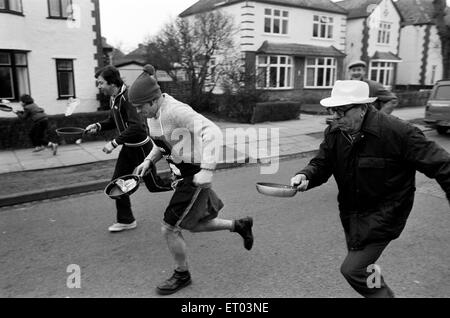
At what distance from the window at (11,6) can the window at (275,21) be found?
14604 millimetres

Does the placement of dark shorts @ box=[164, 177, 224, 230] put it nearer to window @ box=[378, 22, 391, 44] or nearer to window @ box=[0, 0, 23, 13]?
window @ box=[0, 0, 23, 13]

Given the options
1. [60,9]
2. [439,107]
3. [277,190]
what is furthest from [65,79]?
[277,190]

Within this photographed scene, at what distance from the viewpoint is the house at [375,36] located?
102 ft

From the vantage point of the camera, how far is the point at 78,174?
25.2 feet

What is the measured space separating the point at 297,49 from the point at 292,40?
94 cm

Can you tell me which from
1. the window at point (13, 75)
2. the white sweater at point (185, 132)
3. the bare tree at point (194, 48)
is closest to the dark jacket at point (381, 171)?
the white sweater at point (185, 132)

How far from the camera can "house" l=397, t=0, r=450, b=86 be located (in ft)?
120

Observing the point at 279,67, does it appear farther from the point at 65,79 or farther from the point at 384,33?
the point at 65,79

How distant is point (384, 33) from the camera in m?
32.7

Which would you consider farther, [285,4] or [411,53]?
[411,53]

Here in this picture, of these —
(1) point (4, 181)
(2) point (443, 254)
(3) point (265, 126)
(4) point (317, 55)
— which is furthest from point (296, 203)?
(4) point (317, 55)
